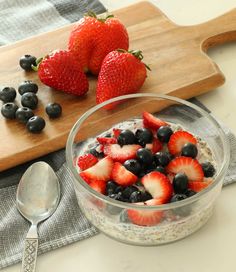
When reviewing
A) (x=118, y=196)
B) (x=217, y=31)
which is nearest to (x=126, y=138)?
(x=118, y=196)

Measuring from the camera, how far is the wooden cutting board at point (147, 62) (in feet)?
3.44

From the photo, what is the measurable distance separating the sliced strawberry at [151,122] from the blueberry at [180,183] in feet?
0.51

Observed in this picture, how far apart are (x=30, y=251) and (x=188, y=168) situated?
0.90ft

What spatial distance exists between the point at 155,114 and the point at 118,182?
0.71ft

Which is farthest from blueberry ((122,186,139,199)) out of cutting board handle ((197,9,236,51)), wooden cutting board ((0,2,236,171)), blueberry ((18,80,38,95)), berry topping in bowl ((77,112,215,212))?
cutting board handle ((197,9,236,51))

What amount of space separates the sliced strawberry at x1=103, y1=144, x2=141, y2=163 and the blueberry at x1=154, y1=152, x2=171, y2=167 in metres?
0.04

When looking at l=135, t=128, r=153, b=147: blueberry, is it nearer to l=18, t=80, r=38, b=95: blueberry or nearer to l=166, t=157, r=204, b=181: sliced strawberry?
l=166, t=157, r=204, b=181: sliced strawberry

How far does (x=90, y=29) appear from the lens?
1155 mm

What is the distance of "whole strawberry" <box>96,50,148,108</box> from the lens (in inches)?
42.5

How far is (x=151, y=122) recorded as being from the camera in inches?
39.4

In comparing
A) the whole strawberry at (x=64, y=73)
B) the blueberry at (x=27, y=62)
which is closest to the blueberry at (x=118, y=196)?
the whole strawberry at (x=64, y=73)

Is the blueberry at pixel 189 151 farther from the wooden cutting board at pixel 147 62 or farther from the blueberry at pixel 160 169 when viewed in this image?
the wooden cutting board at pixel 147 62

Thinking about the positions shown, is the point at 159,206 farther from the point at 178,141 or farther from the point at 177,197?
the point at 178,141

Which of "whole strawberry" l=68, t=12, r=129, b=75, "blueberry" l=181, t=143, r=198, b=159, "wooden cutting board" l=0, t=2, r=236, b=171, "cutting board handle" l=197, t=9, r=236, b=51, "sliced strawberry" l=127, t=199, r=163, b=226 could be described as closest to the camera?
"sliced strawberry" l=127, t=199, r=163, b=226
